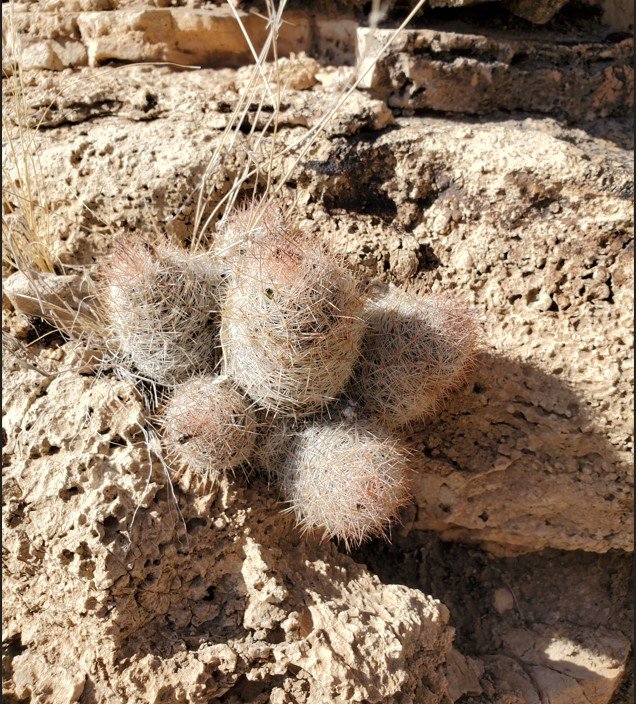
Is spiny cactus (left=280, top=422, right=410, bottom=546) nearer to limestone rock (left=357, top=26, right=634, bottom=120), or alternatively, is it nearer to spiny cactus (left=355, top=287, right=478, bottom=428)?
spiny cactus (left=355, top=287, right=478, bottom=428)

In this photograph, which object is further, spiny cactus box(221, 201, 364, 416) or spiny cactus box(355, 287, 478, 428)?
spiny cactus box(355, 287, 478, 428)

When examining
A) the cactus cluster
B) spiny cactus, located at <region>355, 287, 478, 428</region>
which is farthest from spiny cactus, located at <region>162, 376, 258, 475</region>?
spiny cactus, located at <region>355, 287, 478, 428</region>

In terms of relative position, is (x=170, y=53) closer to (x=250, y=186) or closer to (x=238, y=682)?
(x=250, y=186)

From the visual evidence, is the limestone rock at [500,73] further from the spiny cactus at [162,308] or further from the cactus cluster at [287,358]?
the spiny cactus at [162,308]

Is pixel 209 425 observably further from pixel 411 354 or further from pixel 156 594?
pixel 411 354

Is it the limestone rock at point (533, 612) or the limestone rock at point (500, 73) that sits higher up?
the limestone rock at point (500, 73)

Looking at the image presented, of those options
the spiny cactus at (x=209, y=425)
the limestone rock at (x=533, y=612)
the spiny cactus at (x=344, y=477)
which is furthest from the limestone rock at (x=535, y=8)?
the limestone rock at (x=533, y=612)

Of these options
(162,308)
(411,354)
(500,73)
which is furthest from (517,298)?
(162,308)

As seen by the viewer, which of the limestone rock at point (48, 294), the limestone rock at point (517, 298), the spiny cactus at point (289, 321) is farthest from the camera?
the limestone rock at point (517, 298)

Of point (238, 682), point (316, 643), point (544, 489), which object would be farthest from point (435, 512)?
point (238, 682)
